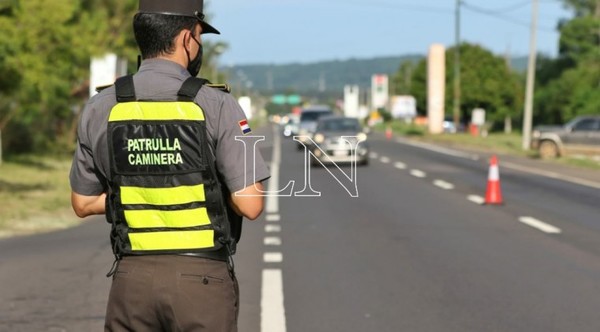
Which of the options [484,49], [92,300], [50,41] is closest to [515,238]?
[92,300]

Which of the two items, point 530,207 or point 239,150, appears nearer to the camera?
point 239,150

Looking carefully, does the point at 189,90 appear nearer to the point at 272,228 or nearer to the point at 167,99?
the point at 167,99

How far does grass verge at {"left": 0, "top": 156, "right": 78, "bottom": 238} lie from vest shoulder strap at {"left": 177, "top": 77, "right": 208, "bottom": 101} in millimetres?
11000

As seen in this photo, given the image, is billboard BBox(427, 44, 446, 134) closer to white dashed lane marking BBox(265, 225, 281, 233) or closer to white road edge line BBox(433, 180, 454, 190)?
white road edge line BBox(433, 180, 454, 190)

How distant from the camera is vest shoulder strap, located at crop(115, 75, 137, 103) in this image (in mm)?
3355

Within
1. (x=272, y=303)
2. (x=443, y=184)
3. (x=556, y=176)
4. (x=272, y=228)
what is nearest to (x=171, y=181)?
(x=272, y=303)

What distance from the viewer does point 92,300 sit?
28.2 ft

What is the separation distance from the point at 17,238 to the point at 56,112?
1980 cm

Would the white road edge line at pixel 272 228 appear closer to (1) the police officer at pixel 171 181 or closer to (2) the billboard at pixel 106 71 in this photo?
(2) the billboard at pixel 106 71

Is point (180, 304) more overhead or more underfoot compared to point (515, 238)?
more overhead

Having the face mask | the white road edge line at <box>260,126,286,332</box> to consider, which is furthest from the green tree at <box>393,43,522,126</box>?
the face mask

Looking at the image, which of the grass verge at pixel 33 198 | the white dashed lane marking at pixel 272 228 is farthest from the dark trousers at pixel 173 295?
the white dashed lane marking at pixel 272 228

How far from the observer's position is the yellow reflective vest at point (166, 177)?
10.9 feet

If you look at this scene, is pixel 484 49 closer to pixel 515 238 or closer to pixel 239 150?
pixel 515 238
